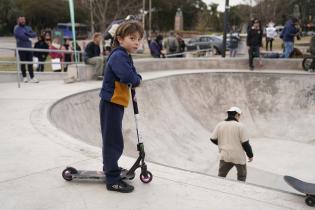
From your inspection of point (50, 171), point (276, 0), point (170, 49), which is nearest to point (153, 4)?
point (276, 0)

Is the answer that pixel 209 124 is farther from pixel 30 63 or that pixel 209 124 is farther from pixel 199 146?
pixel 30 63

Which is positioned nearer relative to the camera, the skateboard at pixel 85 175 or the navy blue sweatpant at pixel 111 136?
the navy blue sweatpant at pixel 111 136

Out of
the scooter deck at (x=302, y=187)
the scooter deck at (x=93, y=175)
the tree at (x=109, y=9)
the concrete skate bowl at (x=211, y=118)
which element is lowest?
the concrete skate bowl at (x=211, y=118)

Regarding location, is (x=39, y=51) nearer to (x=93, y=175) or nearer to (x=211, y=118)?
(x=211, y=118)

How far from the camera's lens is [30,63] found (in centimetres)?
1182

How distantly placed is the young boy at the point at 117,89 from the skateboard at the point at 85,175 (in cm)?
16

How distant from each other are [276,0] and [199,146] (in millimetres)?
42966

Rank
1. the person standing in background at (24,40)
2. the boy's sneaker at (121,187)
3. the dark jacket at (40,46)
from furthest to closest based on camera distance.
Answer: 1. the dark jacket at (40,46)
2. the person standing in background at (24,40)
3. the boy's sneaker at (121,187)

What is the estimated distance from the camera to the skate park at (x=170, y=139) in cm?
396

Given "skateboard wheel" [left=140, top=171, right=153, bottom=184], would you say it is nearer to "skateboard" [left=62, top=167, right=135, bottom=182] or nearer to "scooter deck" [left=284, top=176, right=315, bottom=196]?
"skateboard" [left=62, top=167, right=135, bottom=182]

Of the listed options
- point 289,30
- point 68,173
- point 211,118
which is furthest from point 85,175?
point 289,30

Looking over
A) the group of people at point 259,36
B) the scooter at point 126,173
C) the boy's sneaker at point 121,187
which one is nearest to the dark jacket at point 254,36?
the group of people at point 259,36

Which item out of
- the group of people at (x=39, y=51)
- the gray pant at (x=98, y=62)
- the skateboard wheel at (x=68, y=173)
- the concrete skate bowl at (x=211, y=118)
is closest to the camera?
the skateboard wheel at (x=68, y=173)

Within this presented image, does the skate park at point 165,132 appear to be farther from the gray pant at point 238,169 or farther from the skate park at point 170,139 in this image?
the gray pant at point 238,169
